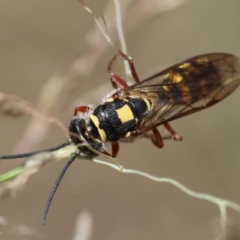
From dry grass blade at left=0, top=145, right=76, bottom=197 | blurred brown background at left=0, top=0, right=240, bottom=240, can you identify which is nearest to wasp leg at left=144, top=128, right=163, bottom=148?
blurred brown background at left=0, top=0, right=240, bottom=240

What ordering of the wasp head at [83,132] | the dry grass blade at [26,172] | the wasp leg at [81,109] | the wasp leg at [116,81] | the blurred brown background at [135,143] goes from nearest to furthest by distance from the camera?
the dry grass blade at [26,172]
the wasp head at [83,132]
the wasp leg at [81,109]
the wasp leg at [116,81]
the blurred brown background at [135,143]

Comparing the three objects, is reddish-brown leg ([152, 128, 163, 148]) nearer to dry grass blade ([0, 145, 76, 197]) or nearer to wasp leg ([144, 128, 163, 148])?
wasp leg ([144, 128, 163, 148])

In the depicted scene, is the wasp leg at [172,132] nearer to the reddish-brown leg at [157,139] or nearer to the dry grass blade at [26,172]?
the reddish-brown leg at [157,139]

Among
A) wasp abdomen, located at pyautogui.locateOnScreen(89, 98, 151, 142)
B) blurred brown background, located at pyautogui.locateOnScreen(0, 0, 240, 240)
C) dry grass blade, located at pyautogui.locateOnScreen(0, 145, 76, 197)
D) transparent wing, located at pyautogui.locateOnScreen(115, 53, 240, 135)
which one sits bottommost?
blurred brown background, located at pyautogui.locateOnScreen(0, 0, 240, 240)

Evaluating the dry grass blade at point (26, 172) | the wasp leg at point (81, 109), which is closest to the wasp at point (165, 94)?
the wasp leg at point (81, 109)

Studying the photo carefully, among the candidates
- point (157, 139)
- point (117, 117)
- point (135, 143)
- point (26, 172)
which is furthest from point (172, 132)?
point (26, 172)

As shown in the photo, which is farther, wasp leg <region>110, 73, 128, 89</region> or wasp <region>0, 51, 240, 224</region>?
wasp leg <region>110, 73, 128, 89</region>
